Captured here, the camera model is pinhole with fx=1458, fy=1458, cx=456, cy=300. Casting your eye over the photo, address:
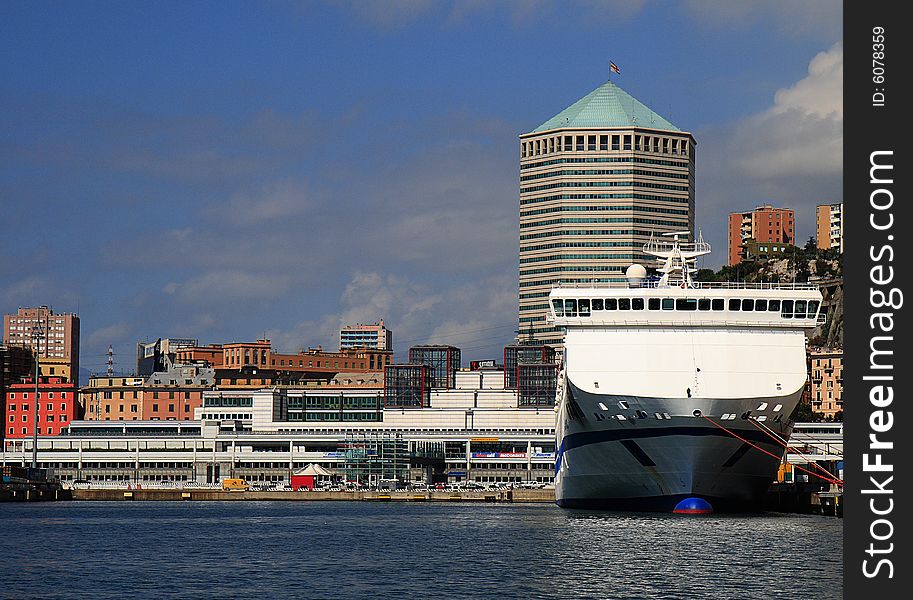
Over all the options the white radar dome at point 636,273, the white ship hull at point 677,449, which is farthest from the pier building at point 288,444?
the white ship hull at point 677,449

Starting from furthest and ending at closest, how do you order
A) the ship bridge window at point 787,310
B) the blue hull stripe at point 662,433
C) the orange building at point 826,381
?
the orange building at point 826,381 < the ship bridge window at point 787,310 < the blue hull stripe at point 662,433

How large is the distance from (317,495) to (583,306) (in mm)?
70875

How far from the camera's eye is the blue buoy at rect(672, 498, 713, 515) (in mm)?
75625

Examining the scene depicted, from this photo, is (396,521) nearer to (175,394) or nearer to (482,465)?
(482,465)

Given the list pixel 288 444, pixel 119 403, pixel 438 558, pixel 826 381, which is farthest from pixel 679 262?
pixel 119 403

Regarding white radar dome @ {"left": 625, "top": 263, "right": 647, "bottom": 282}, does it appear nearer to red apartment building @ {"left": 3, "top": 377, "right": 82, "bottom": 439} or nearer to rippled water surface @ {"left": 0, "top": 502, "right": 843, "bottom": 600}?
rippled water surface @ {"left": 0, "top": 502, "right": 843, "bottom": 600}

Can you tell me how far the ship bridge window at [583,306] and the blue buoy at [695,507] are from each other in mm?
11384

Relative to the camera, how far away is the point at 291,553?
6519 cm

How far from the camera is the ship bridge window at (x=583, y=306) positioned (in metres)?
79.2

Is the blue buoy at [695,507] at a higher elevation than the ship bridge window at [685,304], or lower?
lower

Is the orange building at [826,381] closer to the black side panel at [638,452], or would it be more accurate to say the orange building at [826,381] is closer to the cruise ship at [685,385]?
the cruise ship at [685,385]

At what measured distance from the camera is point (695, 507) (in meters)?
75.8

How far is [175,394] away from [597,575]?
499ft
